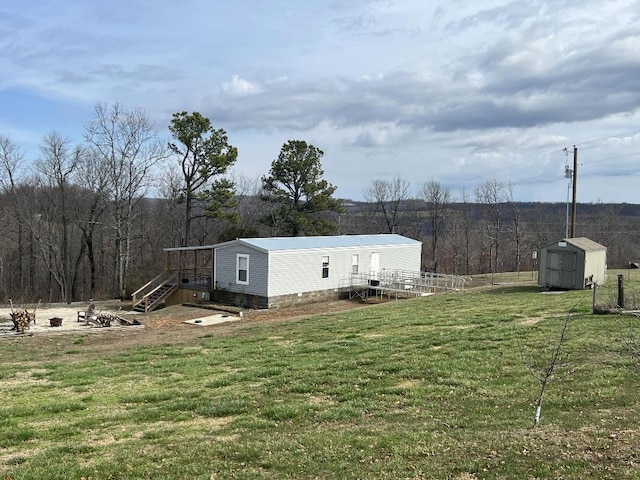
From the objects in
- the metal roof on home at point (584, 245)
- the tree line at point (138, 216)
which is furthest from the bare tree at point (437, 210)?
the metal roof on home at point (584, 245)

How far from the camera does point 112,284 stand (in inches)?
1638

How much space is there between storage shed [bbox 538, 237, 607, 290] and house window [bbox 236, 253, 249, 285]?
13.5 m

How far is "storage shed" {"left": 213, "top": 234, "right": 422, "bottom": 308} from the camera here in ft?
82.3

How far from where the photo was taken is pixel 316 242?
92.4ft

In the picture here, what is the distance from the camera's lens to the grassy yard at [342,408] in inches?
221

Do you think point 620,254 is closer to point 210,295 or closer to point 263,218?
point 263,218

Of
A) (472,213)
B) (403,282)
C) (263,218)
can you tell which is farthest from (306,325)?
(472,213)

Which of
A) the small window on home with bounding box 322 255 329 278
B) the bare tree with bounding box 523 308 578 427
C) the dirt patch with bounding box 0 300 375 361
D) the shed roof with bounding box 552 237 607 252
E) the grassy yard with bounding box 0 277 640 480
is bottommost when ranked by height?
the dirt patch with bounding box 0 300 375 361

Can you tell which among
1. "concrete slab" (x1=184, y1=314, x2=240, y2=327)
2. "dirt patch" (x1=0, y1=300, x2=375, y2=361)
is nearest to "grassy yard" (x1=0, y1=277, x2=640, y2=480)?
"dirt patch" (x1=0, y1=300, x2=375, y2=361)

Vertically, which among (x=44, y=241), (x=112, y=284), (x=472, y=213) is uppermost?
(x=472, y=213)

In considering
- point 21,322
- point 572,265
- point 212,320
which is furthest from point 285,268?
point 572,265

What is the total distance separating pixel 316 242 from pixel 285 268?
3.29 metres

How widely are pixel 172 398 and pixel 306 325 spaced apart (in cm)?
920

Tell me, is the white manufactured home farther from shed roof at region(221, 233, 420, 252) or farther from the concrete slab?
the concrete slab
